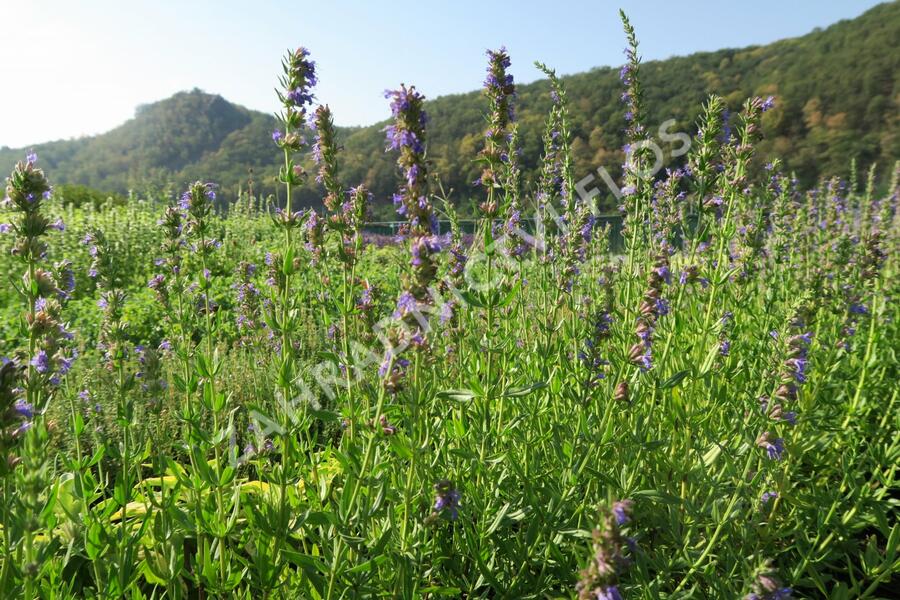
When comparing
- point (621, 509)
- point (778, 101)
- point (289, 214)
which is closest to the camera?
point (621, 509)

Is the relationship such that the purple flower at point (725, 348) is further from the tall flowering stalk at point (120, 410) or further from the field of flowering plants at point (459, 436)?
the tall flowering stalk at point (120, 410)

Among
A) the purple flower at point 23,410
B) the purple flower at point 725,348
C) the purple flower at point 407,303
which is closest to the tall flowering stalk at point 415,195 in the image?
the purple flower at point 407,303

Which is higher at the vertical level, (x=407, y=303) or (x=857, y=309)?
(x=407, y=303)

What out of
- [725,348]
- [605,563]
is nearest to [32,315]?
[605,563]

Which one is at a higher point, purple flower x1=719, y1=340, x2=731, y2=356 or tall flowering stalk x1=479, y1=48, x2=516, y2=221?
tall flowering stalk x1=479, y1=48, x2=516, y2=221

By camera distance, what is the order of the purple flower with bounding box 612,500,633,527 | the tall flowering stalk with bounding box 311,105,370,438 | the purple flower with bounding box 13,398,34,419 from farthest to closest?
the tall flowering stalk with bounding box 311,105,370,438
the purple flower with bounding box 13,398,34,419
the purple flower with bounding box 612,500,633,527

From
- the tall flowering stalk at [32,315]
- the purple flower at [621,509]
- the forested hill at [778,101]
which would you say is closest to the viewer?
the purple flower at [621,509]

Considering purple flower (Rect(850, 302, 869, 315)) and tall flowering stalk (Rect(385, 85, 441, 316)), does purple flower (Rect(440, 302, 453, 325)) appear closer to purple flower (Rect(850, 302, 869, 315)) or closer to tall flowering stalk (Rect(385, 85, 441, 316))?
tall flowering stalk (Rect(385, 85, 441, 316))

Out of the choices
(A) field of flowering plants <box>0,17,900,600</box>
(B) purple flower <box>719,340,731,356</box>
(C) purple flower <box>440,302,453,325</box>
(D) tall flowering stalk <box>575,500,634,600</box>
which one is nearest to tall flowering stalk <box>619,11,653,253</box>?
(A) field of flowering plants <box>0,17,900,600</box>

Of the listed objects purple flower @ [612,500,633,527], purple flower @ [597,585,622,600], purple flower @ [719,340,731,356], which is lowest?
purple flower @ [719,340,731,356]

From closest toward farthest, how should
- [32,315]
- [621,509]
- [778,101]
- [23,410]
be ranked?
[621,509], [23,410], [32,315], [778,101]

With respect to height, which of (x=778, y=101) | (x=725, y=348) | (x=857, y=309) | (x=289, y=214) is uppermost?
(x=778, y=101)

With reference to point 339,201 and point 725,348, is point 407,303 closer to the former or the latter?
point 339,201

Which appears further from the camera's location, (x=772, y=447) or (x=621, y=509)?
(x=772, y=447)
